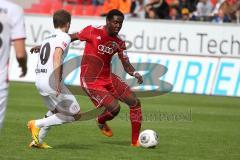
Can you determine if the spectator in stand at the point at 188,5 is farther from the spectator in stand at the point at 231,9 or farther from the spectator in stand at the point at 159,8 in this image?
the spectator in stand at the point at 231,9

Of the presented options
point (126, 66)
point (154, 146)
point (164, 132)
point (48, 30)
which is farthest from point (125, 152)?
point (48, 30)

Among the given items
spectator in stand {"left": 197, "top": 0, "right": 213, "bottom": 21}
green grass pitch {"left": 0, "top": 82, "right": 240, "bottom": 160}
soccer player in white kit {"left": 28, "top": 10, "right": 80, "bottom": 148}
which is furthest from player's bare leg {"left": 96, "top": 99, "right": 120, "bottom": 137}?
spectator in stand {"left": 197, "top": 0, "right": 213, "bottom": 21}

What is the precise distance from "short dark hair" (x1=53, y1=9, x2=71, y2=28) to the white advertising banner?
1194 centimetres

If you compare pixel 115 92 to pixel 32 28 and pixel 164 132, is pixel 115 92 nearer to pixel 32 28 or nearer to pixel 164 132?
pixel 164 132

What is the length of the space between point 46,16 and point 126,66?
14288 millimetres

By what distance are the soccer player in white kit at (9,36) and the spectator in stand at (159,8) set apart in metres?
19.0

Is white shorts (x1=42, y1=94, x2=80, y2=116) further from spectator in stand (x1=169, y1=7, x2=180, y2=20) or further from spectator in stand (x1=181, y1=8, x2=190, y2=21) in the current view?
spectator in stand (x1=169, y1=7, x2=180, y2=20)

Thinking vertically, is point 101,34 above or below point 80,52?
above

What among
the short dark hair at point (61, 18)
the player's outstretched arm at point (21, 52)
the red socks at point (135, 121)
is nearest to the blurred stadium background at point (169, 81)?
the red socks at point (135, 121)

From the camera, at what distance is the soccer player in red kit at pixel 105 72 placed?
1257 centimetres

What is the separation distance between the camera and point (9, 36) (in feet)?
27.9

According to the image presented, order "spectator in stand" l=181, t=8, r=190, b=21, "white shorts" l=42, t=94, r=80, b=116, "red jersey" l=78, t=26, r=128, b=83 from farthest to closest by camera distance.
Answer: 1. "spectator in stand" l=181, t=8, r=190, b=21
2. "red jersey" l=78, t=26, r=128, b=83
3. "white shorts" l=42, t=94, r=80, b=116

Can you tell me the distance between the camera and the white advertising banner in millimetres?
23172

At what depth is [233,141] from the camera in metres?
13.5
